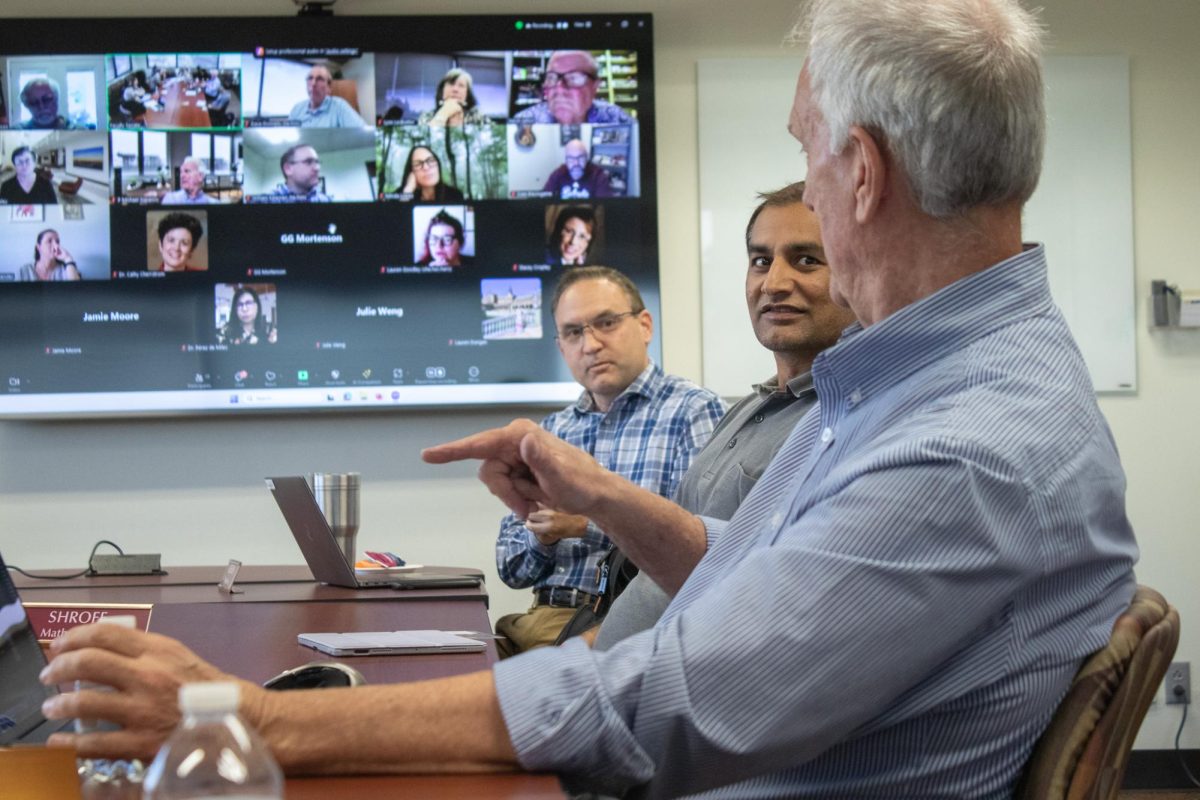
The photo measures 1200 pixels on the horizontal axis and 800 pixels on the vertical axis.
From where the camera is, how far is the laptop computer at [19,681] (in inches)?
44.4

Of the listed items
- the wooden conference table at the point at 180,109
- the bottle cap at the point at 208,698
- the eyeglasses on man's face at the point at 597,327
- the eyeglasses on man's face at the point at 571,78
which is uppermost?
the eyeglasses on man's face at the point at 571,78

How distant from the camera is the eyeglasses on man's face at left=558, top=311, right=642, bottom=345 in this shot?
3656mm

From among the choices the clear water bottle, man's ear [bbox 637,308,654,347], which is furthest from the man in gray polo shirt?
the clear water bottle

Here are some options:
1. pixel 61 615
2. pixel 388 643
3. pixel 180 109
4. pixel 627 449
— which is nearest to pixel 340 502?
pixel 627 449

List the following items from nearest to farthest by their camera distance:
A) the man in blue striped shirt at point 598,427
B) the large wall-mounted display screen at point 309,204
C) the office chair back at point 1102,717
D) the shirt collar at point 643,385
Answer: the office chair back at point 1102,717
the man in blue striped shirt at point 598,427
the shirt collar at point 643,385
the large wall-mounted display screen at point 309,204

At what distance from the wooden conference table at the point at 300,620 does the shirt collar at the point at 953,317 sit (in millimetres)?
516

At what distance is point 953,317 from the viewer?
1196 millimetres

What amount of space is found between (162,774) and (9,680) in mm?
462

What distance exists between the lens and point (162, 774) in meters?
0.79

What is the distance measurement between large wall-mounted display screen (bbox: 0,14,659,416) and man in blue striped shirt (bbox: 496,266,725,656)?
39cm

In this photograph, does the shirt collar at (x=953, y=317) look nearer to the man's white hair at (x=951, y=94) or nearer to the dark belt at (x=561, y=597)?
the man's white hair at (x=951, y=94)

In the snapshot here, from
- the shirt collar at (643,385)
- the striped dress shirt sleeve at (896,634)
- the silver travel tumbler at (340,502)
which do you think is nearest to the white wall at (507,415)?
the shirt collar at (643,385)

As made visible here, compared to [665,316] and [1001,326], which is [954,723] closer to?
[1001,326]

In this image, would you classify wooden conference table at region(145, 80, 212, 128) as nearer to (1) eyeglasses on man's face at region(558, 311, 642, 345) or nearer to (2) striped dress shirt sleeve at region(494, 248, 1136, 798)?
(1) eyeglasses on man's face at region(558, 311, 642, 345)
